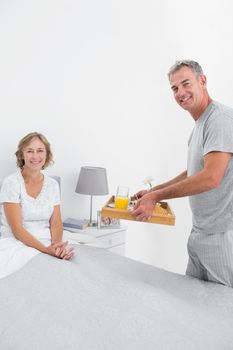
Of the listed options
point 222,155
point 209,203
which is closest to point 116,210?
point 209,203

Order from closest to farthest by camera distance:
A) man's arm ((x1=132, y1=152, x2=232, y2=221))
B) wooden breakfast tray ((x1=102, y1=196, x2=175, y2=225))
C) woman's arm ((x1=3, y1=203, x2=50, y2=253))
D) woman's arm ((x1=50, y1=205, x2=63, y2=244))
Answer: man's arm ((x1=132, y1=152, x2=232, y2=221)) < wooden breakfast tray ((x1=102, y1=196, x2=175, y2=225)) < woman's arm ((x1=3, y1=203, x2=50, y2=253)) < woman's arm ((x1=50, y1=205, x2=63, y2=244))

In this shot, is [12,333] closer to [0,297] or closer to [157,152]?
[0,297]

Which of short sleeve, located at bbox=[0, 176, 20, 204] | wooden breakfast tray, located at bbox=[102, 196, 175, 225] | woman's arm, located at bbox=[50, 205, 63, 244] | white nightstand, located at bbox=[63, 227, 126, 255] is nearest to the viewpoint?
wooden breakfast tray, located at bbox=[102, 196, 175, 225]

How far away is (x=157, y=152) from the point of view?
→ 3.65 meters

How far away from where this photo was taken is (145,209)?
1710 millimetres

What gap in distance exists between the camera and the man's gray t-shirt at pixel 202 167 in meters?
1.66

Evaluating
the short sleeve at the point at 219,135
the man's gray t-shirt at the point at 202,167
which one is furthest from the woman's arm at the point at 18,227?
the short sleeve at the point at 219,135

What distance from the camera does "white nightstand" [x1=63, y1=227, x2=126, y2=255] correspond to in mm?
2680

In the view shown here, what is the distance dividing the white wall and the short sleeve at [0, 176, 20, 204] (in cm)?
51

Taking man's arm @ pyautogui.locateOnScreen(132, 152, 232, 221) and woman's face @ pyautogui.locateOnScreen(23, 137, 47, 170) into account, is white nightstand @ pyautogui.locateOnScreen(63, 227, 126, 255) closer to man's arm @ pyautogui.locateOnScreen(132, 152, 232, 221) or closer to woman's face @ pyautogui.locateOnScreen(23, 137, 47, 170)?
woman's face @ pyautogui.locateOnScreen(23, 137, 47, 170)

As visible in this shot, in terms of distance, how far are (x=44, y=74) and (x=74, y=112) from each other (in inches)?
15.9

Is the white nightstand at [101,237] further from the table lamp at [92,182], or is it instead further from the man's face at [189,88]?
the man's face at [189,88]

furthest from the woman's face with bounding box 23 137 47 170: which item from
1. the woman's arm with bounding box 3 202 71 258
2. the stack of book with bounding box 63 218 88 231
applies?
the stack of book with bounding box 63 218 88 231

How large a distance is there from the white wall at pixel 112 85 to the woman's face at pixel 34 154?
1.46 ft
